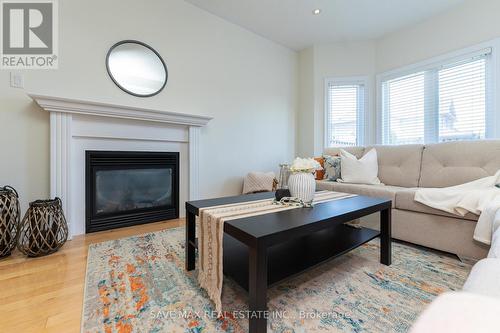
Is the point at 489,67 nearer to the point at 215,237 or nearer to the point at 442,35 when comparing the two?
the point at 442,35

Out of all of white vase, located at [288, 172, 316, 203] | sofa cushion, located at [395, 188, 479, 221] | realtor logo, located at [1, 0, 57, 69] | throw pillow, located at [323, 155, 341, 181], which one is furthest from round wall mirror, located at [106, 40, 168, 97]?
sofa cushion, located at [395, 188, 479, 221]

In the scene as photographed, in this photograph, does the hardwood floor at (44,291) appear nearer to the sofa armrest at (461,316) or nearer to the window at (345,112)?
the sofa armrest at (461,316)

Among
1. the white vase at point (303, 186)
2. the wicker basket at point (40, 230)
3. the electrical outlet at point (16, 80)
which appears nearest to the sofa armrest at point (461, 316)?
the white vase at point (303, 186)

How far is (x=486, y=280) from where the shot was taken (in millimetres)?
559

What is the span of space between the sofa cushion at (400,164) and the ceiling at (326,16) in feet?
5.65

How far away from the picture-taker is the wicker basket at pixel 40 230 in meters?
1.61

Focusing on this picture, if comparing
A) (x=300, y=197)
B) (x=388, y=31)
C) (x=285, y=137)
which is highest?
(x=388, y=31)

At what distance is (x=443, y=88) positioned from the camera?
9.13 feet

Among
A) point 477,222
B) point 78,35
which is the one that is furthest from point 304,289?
point 78,35

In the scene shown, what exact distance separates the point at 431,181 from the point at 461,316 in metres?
2.40

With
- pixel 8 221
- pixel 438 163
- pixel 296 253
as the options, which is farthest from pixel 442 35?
pixel 8 221

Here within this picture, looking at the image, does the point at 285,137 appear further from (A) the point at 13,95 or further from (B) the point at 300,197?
(A) the point at 13,95

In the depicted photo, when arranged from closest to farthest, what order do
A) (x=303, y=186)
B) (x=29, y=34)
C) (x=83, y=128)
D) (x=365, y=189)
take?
1. (x=303, y=186)
2. (x=29, y=34)
3. (x=83, y=128)
4. (x=365, y=189)

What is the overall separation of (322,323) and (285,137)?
10.0ft
